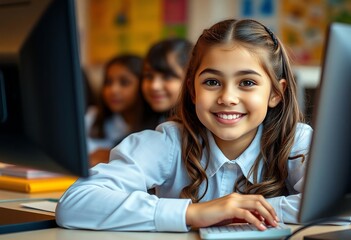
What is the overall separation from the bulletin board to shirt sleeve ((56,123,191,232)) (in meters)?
3.18

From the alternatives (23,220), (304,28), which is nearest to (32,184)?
(23,220)

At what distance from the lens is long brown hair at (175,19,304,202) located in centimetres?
142

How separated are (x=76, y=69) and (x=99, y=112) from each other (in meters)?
2.96

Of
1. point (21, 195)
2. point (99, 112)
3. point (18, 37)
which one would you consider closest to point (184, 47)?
point (99, 112)

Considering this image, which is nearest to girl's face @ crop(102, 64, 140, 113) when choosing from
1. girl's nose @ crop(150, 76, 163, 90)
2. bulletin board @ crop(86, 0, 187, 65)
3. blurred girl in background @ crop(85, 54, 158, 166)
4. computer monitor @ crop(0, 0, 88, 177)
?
blurred girl in background @ crop(85, 54, 158, 166)

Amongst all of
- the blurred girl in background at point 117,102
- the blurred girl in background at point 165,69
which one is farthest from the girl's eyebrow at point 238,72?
the blurred girl in background at point 117,102

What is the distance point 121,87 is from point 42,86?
9.05 ft

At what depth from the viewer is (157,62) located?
9.90ft

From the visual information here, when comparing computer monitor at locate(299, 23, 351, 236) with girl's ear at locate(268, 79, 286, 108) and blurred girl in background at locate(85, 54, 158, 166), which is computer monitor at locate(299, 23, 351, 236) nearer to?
girl's ear at locate(268, 79, 286, 108)

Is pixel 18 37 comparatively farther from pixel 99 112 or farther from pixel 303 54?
pixel 303 54

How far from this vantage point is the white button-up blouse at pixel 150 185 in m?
1.22

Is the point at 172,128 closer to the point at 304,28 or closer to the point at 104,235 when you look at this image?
the point at 104,235

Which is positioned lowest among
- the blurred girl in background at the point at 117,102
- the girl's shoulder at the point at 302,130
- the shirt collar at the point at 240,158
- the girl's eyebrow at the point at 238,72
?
the blurred girl in background at the point at 117,102

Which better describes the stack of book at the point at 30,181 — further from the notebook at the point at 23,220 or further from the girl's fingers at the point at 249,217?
the girl's fingers at the point at 249,217
